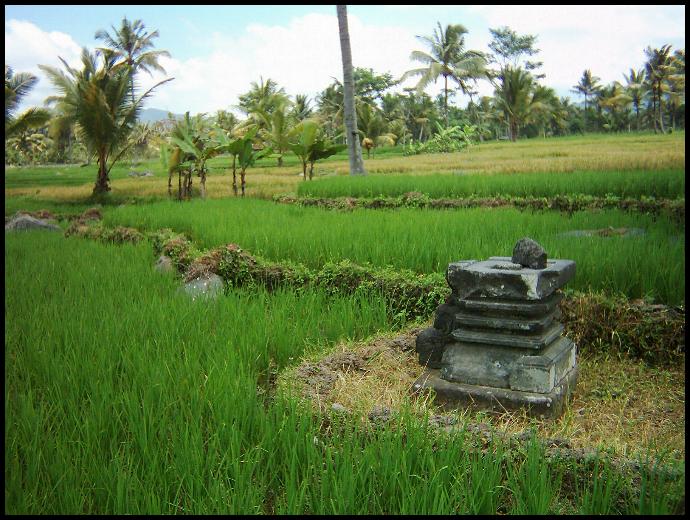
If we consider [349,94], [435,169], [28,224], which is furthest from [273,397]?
[435,169]

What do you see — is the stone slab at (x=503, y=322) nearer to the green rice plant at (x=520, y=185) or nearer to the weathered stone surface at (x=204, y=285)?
the weathered stone surface at (x=204, y=285)

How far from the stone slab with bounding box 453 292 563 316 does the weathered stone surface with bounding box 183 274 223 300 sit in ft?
6.88

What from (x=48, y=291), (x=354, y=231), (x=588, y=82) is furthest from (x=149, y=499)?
(x=588, y=82)

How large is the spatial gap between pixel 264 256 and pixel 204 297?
1560 millimetres

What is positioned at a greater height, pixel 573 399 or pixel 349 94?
pixel 349 94

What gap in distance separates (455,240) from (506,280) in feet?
7.99

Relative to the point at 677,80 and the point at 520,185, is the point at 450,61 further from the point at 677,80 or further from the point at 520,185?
the point at 520,185

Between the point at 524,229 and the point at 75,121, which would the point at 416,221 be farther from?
the point at 75,121

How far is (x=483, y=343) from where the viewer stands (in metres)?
2.97

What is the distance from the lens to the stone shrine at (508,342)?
284 cm

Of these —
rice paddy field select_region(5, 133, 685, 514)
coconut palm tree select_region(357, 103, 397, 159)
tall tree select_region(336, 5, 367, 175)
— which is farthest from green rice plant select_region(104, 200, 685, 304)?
coconut palm tree select_region(357, 103, 397, 159)

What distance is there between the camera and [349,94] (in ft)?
41.5

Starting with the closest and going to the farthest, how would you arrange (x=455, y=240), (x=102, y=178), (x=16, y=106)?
(x=455, y=240) < (x=16, y=106) < (x=102, y=178)

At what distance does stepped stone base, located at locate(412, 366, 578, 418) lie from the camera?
2773 millimetres
